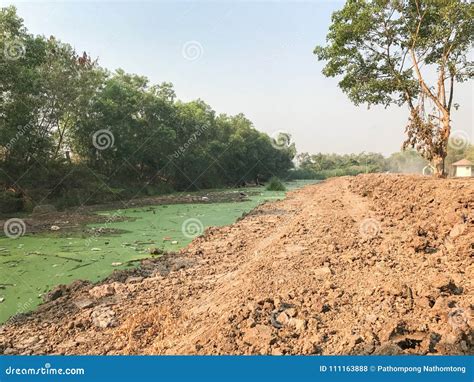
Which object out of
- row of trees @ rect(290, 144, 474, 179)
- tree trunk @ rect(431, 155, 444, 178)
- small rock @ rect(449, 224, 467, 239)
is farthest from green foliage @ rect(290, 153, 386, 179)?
small rock @ rect(449, 224, 467, 239)

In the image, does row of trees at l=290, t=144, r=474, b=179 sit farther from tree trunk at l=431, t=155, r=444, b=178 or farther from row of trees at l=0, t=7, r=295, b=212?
tree trunk at l=431, t=155, r=444, b=178

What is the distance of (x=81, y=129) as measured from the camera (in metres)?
16.4

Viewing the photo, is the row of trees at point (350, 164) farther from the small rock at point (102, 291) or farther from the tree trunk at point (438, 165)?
the small rock at point (102, 291)

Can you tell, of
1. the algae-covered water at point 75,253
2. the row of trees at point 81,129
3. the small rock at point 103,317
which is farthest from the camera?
the row of trees at point 81,129

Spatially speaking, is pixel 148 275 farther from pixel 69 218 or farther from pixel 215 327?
pixel 69 218

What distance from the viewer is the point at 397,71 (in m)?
11.5

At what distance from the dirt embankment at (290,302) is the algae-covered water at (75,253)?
539mm

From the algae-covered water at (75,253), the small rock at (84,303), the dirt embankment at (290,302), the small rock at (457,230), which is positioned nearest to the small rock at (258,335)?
the dirt embankment at (290,302)

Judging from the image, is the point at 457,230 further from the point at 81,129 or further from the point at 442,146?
the point at 81,129

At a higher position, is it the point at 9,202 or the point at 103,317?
the point at 9,202

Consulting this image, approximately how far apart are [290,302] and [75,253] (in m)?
4.70

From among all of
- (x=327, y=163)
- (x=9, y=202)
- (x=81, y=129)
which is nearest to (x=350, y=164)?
(x=327, y=163)

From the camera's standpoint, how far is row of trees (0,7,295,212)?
38.9 feet

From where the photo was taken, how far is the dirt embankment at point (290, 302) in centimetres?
286
